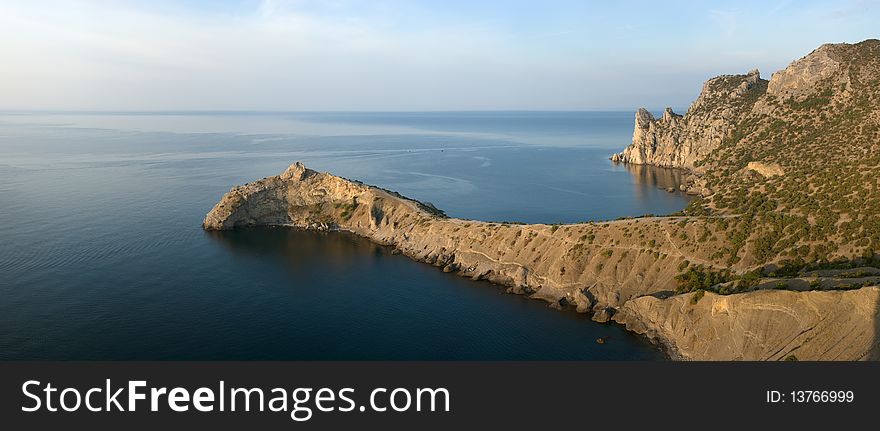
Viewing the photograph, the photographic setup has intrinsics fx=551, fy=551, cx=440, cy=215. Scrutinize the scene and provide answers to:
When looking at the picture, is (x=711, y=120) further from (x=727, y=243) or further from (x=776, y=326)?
(x=776, y=326)

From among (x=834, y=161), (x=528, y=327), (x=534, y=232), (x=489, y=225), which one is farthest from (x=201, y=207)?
A: (x=834, y=161)

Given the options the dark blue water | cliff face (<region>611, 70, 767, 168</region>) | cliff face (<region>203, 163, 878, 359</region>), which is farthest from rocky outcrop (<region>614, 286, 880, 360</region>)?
cliff face (<region>611, 70, 767, 168</region>)

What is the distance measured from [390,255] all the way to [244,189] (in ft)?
124

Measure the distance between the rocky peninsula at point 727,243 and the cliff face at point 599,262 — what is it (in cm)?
14

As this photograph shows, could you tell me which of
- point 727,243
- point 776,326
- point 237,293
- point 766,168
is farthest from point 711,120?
point 237,293

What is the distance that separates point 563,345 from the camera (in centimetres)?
5659

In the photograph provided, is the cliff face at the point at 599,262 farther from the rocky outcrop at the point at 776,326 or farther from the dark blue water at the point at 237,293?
the dark blue water at the point at 237,293

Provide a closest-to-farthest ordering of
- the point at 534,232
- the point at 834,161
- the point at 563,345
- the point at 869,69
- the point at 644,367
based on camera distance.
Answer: the point at 644,367 < the point at 563,345 < the point at 534,232 < the point at 834,161 < the point at 869,69

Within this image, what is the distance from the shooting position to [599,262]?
6975 cm

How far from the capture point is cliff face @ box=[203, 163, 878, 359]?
4584 centimetres

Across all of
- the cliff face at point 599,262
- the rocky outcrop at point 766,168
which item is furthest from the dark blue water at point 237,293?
the rocky outcrop at point 766,168

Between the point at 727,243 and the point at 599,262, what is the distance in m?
14.8

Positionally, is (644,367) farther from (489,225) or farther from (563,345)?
(489,225)

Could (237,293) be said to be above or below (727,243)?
below
